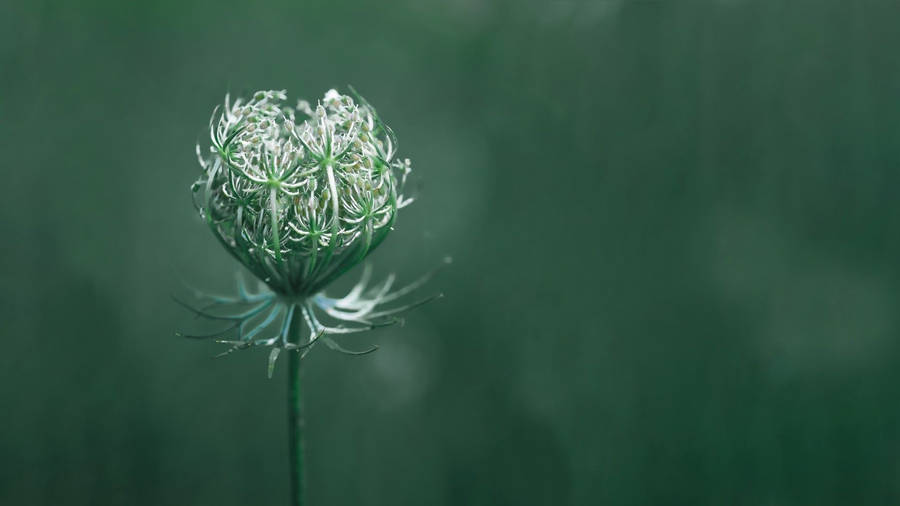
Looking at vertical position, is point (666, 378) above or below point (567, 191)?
below

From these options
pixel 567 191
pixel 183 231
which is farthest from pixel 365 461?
pixel 567 191

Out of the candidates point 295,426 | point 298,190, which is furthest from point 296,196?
point 295,426

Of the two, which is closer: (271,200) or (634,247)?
(271,200)

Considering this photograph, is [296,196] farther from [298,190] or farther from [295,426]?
[295,426]

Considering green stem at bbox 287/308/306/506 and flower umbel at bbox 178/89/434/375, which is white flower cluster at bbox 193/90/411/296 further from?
green stem at bbox 287/308/306/506

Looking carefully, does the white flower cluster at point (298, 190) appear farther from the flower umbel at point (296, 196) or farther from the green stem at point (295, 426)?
the green stem at point (295, 426)

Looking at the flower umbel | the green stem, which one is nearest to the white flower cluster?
the flower umbel

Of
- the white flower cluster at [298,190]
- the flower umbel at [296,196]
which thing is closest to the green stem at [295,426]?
the flower umbel at [296,196]

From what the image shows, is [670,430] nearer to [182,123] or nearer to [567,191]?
[567,191]

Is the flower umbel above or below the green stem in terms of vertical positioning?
above
